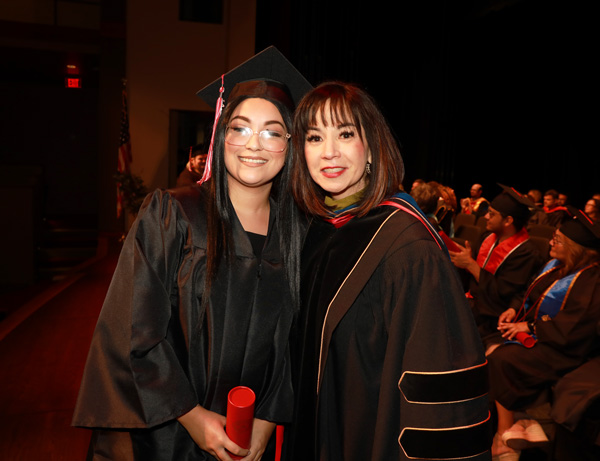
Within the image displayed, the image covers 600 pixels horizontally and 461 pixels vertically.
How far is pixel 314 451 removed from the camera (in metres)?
1.57

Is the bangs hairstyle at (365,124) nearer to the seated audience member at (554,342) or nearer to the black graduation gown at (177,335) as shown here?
the black graduation gown at (177,335)

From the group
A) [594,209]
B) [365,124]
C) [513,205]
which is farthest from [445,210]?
[365,124]

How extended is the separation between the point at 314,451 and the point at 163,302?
694 millimetres

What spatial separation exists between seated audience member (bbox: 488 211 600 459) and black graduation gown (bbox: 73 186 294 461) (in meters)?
2.18

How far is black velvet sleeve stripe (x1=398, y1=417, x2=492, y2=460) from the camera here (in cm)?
124

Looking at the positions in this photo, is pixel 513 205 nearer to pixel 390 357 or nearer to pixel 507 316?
pixel 507 316

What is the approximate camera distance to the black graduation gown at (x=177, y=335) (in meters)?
1.45

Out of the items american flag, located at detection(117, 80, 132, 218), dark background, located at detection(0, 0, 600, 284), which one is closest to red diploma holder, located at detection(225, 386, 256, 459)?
dark background, located at detection(0, 0, 600, 284)

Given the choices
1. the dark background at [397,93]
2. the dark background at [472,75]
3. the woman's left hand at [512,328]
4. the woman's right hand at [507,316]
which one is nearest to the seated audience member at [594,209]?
the dark background at [472,75]

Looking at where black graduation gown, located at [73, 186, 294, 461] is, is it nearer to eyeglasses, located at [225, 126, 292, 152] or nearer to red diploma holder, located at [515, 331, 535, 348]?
eyeglasses, located at [225, 126, 292, 152]

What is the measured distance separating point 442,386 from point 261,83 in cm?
117

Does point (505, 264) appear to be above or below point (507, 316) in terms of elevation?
above

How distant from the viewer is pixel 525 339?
10.8 ft

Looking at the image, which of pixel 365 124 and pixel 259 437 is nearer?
pixel 365 124
